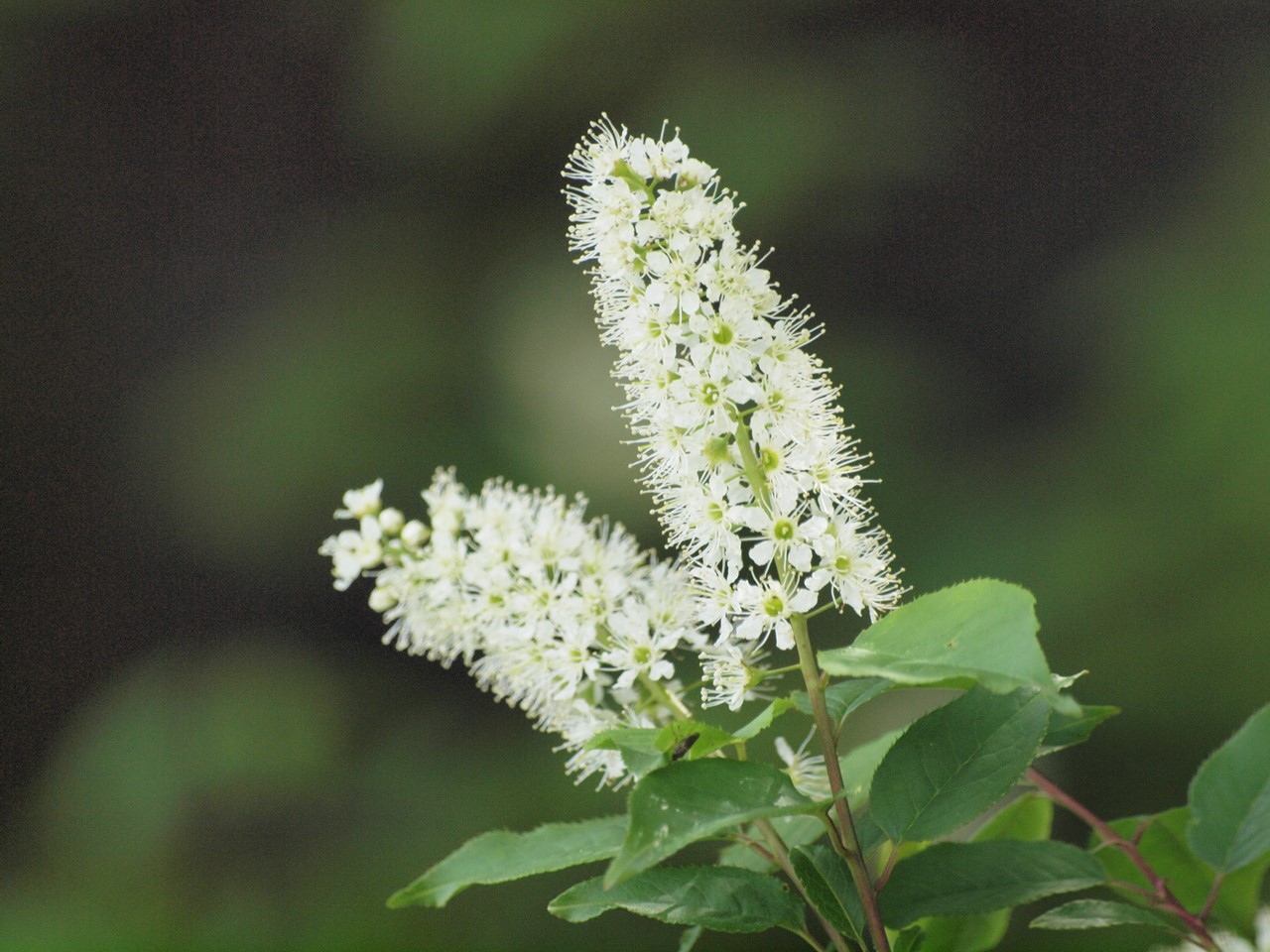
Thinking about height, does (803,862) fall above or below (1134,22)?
below

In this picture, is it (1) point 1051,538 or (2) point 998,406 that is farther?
(2) point 998,406

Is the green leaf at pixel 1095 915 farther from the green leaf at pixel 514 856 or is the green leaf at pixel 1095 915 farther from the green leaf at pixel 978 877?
the green leaf at pixel 514 856

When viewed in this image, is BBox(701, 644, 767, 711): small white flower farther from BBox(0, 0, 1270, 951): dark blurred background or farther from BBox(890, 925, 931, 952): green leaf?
BBox(0, 0, 1270, 951): dark blurred background

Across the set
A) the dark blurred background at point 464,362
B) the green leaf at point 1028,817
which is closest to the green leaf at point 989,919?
the green leaf at point 1028,817

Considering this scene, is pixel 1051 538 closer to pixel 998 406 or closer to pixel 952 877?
pixel 998 406

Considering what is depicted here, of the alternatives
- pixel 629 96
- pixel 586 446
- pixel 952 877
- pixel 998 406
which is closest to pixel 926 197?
pixel 998 406

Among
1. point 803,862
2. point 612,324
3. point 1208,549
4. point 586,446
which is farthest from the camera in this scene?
point 586,446
